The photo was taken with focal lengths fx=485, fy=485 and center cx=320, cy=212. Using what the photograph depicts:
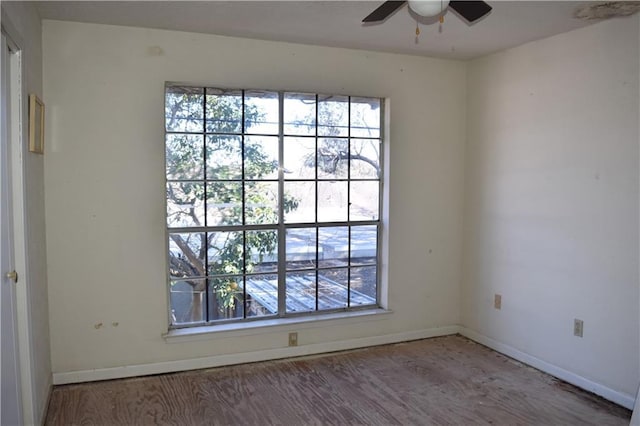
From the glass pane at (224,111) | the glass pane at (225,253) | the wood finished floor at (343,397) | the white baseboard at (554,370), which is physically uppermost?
the glass pane at (224,111)

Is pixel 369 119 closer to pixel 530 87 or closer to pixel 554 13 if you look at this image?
pixel 530 87

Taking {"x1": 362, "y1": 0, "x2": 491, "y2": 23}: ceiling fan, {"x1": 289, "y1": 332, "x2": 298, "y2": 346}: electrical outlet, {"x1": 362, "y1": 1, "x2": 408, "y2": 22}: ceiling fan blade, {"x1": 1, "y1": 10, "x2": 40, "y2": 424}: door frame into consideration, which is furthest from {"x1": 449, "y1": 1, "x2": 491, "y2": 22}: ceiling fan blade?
{"x1": 289, "y1": 332, "x2": 298, "y2": 346}: electrical outlet

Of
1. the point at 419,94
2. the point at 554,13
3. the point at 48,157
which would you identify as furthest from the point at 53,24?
the point at 554,13

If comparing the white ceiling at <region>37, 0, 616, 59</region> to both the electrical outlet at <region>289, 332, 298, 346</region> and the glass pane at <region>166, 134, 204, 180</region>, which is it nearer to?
the glass pane at <region>166, 134, 204, 180</region>

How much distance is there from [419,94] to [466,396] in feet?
7.91

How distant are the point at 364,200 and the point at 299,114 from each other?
899 mm

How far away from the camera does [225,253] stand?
366 cm

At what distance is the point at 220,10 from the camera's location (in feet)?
9.55

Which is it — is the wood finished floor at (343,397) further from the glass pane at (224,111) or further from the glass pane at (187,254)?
the glass pane at (224,111)

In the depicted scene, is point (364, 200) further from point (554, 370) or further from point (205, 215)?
point (554, 370)

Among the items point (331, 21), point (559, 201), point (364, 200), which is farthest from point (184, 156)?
point (559, 201)

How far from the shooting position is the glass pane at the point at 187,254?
3.54 meters

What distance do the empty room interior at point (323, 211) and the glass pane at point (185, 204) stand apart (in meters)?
0.02

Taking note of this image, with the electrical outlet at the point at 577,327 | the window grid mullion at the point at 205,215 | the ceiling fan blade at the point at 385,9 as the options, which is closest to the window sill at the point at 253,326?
the window grid mullion at the point at 205,215
